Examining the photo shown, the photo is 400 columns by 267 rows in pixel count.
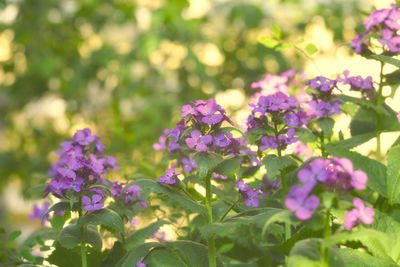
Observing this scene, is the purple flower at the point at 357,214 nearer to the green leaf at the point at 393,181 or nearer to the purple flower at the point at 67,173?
the green leaf at the point at 393,181

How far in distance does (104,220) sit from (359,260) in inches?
20.7

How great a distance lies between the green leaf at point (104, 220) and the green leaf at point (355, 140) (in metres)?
0.60

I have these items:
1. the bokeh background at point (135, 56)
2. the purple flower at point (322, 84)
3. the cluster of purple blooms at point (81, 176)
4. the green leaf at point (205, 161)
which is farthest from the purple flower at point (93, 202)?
the bokeh background at point (135, 56)

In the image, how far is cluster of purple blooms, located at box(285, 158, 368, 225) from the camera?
804mm

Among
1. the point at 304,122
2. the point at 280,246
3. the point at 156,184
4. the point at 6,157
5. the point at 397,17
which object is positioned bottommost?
the point at 280,246

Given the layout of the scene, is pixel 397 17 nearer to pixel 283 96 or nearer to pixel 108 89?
pixel 283 96

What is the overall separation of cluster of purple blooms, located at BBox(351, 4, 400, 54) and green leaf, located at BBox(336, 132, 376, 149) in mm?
222

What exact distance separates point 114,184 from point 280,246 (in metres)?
0.48

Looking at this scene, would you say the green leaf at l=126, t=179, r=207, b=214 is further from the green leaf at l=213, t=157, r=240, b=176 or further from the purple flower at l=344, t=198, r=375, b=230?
the purple flower at l=344, t=198, r=375, b=230

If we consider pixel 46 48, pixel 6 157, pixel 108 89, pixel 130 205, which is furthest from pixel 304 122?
pixel 6 157

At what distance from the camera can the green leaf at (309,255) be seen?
0.83m

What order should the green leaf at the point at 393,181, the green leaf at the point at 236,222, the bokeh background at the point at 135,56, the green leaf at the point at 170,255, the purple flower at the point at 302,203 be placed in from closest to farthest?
the purple flower at the point at 302,203 → the green leaf at the point at 236,222 → the green leaf at the point at 170,255 → the green leaf at the point at 393,181 → the bokeh background at the point at 135,56

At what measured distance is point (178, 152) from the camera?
144 centimetres

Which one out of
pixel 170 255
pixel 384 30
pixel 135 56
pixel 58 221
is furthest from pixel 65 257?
pixel 135 56
